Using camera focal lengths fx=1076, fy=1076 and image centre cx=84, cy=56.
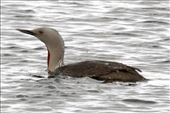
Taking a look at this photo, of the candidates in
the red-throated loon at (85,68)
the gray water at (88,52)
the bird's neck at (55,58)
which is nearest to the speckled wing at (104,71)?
the red-throated loon at (85,68)

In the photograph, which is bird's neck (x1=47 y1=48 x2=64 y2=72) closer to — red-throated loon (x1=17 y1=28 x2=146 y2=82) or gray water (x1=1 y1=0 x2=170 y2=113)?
red-throated loon (x1=17 y1=28 x2=146 y2=82)

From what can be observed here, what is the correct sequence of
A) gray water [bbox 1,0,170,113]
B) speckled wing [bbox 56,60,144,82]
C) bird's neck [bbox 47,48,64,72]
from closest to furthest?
1. gray water [bbox 1,0,170,113]
2. speckled wing [bbox 56,60,144,82]
3. bird's neck [bbox 47,48,64,72]

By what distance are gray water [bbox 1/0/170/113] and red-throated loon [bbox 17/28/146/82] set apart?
15cm

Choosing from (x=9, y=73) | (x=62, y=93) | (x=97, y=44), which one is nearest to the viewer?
(x=62, y=93)

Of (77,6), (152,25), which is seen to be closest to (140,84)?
(152,25)

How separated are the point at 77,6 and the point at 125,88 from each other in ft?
28.7

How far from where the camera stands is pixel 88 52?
1906cm

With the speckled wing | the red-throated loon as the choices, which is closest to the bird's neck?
the red-throated loon

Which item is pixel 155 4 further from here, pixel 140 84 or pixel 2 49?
pixel 140 84

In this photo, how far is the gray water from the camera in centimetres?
1470

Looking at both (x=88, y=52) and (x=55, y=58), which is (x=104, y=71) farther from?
(x=88, y=52)

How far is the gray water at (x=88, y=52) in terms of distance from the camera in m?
14.7

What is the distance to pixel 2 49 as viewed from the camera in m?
19.2

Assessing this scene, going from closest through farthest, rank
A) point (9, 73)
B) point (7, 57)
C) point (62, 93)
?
point (62, 93) < point (9, 73) < point (7, 57)
